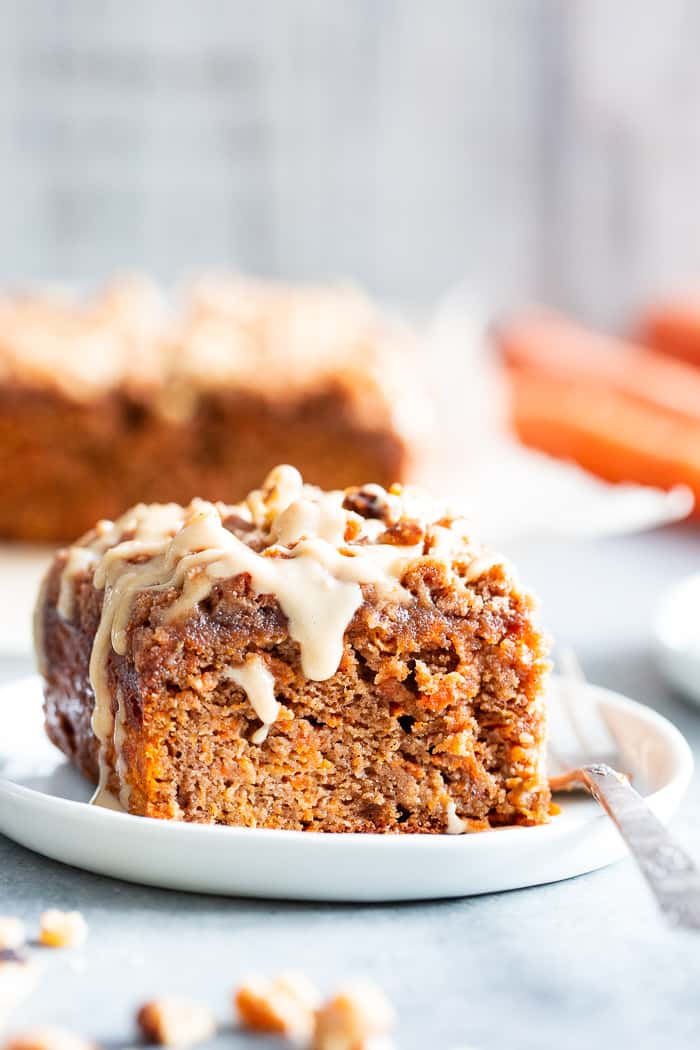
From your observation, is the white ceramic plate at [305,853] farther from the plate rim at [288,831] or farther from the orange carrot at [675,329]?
Answer: the orange carrot at [675,329]

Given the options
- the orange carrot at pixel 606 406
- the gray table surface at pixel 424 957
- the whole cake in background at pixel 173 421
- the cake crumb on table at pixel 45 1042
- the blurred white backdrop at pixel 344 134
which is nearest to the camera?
the cake crumb on table at pixel 45 1042

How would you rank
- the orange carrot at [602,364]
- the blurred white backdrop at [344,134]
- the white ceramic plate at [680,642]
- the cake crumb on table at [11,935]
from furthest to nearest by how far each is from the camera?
the blurred white backdrop at [344,134] → the orange carrot at [602,364] → the white ceramic plate at [680,642] → the cake crumb on table at [11,935]

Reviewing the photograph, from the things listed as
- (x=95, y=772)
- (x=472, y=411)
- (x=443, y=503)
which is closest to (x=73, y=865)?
(x=95, y=772)

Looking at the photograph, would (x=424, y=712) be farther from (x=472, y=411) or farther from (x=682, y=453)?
(x=472, y=411)

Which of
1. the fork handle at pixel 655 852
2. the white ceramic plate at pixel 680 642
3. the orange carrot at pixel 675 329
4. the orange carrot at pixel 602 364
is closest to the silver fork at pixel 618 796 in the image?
the fork handle at pixel 655 852

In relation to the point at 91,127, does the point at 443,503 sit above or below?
above

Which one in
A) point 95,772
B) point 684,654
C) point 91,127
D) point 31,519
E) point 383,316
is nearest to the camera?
point 95,772

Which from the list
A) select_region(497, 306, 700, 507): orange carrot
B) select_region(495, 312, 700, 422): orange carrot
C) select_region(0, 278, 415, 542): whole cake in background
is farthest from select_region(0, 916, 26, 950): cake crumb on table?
select_region(495, 312, 700, 422): orange carrot

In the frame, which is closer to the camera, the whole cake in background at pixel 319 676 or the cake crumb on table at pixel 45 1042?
the cake crumb on table at pixel 45 1042
